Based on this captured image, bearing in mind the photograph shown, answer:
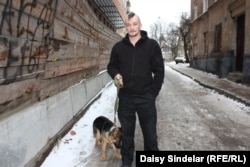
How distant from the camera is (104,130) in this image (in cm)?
538

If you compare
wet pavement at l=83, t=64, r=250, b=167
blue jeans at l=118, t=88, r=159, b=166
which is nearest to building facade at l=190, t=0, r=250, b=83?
wet pavement at l=83, t=64, r=250, b=167

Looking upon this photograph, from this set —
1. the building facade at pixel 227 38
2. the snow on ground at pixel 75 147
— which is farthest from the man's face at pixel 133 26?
the building facade at pixel 227 38

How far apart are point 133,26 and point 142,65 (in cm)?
50

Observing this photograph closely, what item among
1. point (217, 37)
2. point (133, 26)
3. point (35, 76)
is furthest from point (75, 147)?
point (217, 37)

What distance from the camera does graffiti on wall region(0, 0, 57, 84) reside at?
3.84m

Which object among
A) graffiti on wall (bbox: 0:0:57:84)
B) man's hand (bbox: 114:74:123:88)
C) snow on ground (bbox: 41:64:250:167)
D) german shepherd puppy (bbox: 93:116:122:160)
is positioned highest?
graffiti on wall (bbox: 0:0:57:84)

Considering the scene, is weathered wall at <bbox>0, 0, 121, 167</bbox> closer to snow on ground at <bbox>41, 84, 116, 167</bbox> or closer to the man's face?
snow on ground at <bbox>41, 84, 116, 167</bbox>

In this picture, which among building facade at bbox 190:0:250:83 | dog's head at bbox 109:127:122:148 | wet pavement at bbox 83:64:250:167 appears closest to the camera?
dog's head at bbox 109:127:122:148

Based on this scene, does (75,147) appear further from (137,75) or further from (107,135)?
(137,75)

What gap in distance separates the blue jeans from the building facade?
11.5m

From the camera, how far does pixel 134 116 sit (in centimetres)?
465

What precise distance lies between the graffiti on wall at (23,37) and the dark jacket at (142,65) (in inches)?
49.6

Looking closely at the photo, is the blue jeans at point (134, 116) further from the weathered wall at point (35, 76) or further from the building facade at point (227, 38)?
the building facade at point (227, 38)

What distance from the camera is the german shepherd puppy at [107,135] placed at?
5020 mm
